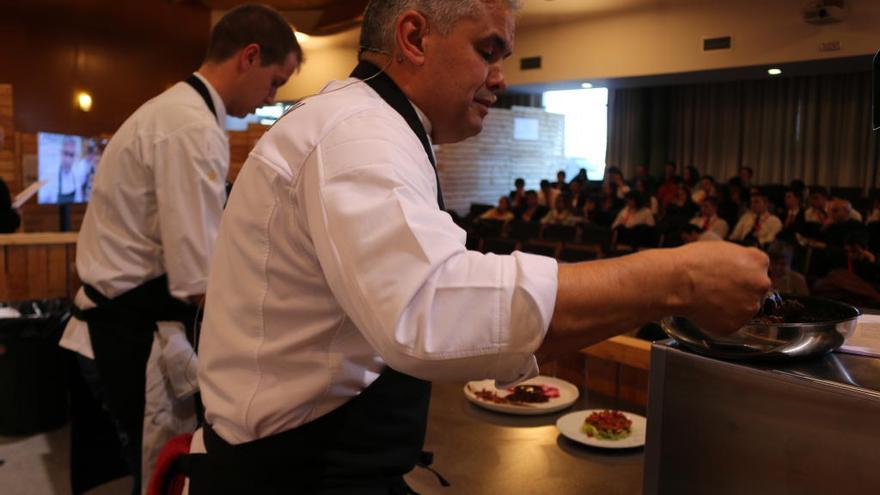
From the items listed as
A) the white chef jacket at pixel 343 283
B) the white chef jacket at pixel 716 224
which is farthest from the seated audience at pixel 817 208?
the white chef jacket at pixel 343 283

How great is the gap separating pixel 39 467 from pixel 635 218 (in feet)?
27.5

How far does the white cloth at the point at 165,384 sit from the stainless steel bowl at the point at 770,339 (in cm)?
127

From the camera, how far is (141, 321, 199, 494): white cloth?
74.9 inches

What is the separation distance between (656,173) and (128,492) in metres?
13.8

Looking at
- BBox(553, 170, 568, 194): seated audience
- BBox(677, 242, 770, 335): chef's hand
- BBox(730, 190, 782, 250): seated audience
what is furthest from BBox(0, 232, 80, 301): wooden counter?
BBox(553, 170, 568, 194): seated audience

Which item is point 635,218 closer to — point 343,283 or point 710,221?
point 710,221

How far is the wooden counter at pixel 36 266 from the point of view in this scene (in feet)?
11.8

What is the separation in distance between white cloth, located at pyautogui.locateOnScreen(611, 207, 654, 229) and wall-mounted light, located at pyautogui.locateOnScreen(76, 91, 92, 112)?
26.5ft

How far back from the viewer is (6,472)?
295cm

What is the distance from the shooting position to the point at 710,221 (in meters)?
9.38

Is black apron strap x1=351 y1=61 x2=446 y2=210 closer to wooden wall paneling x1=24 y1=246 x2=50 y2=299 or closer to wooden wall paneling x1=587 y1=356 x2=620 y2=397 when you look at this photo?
wooden wall paneling x1=587 y1=356 x2=620 y2=397

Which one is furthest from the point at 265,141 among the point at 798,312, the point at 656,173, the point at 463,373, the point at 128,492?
the point at 656,173

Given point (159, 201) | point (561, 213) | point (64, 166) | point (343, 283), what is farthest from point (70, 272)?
point (561, 213)

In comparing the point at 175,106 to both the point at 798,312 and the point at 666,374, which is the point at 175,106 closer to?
the point at 666,374
